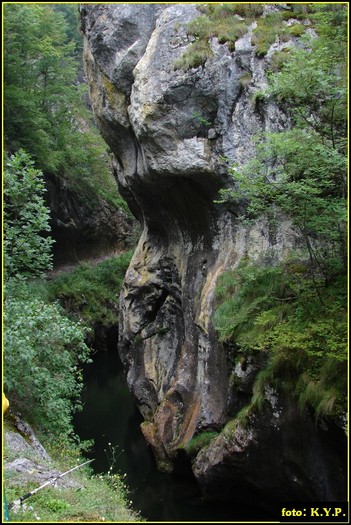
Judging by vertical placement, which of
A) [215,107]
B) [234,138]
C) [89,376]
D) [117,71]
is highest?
[117,71]

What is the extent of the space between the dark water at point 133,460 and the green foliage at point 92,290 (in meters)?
3.15

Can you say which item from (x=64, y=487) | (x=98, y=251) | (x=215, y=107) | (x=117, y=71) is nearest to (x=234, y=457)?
(x=64, y=487)

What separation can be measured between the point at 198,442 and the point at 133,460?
4.46 metres

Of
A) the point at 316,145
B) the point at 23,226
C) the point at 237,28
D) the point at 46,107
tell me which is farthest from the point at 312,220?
the point at 46,107

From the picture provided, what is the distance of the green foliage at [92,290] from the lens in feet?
81.8

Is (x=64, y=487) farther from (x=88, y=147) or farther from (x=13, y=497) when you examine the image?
(x=88, y=147)

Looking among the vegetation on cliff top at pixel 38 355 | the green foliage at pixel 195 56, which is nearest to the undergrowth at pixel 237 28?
the green foliage at pixel 195 56

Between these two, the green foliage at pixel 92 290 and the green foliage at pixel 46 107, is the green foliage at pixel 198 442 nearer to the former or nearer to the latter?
the green foliage at pixel 92 290

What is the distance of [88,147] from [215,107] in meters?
18.0

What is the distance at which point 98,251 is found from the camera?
30281 mm

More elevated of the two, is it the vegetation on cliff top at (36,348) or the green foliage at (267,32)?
the green foliage at (267,32)

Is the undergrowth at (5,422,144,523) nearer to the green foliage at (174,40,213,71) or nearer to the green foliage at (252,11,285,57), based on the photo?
the green foliage at (174,40,213,71)

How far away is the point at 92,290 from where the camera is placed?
1037 inches

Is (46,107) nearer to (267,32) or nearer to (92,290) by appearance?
(92,290)
